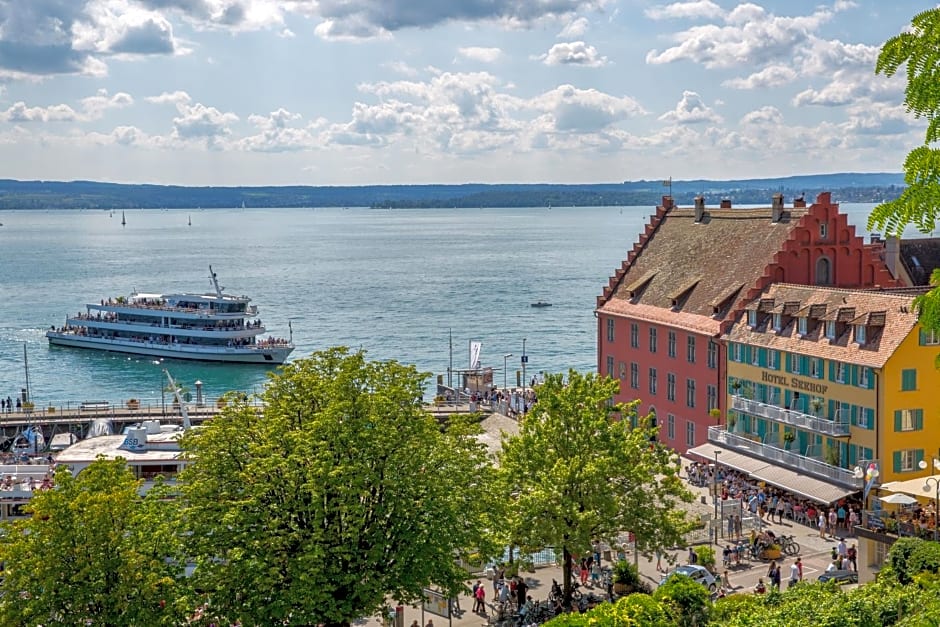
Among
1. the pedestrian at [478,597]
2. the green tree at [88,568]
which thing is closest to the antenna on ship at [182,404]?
the pedestrian at [478,597]

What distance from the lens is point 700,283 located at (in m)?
71.8

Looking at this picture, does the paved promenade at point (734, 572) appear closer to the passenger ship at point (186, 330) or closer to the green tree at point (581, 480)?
the green tree at point (581, 480)

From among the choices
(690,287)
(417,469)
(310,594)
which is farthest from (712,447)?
(310,594)

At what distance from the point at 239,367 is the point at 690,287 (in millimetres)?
74545

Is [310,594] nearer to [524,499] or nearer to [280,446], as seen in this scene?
[280,446]

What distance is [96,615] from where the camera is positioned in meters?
32.5

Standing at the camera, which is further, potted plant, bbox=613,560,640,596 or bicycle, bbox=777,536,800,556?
bicycle, bbox=777,536,800,556

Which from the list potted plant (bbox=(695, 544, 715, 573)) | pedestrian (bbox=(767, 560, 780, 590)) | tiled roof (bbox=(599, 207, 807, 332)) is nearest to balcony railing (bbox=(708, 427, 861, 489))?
tiled roof (bbox=(599, 207, 807, 332))

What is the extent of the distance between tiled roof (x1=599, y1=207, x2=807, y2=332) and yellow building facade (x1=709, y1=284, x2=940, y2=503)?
5476mm

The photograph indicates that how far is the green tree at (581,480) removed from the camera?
4088 cm

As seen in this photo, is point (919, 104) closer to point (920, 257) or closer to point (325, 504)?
point (325, 504)

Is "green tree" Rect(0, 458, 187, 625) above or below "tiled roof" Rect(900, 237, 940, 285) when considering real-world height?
below

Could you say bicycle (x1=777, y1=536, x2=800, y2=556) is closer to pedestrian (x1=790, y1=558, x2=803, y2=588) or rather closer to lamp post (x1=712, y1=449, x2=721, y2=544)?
lamp post (x1=712, y1=449, x2=721, y2=544)

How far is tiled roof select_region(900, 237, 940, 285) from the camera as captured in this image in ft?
250
